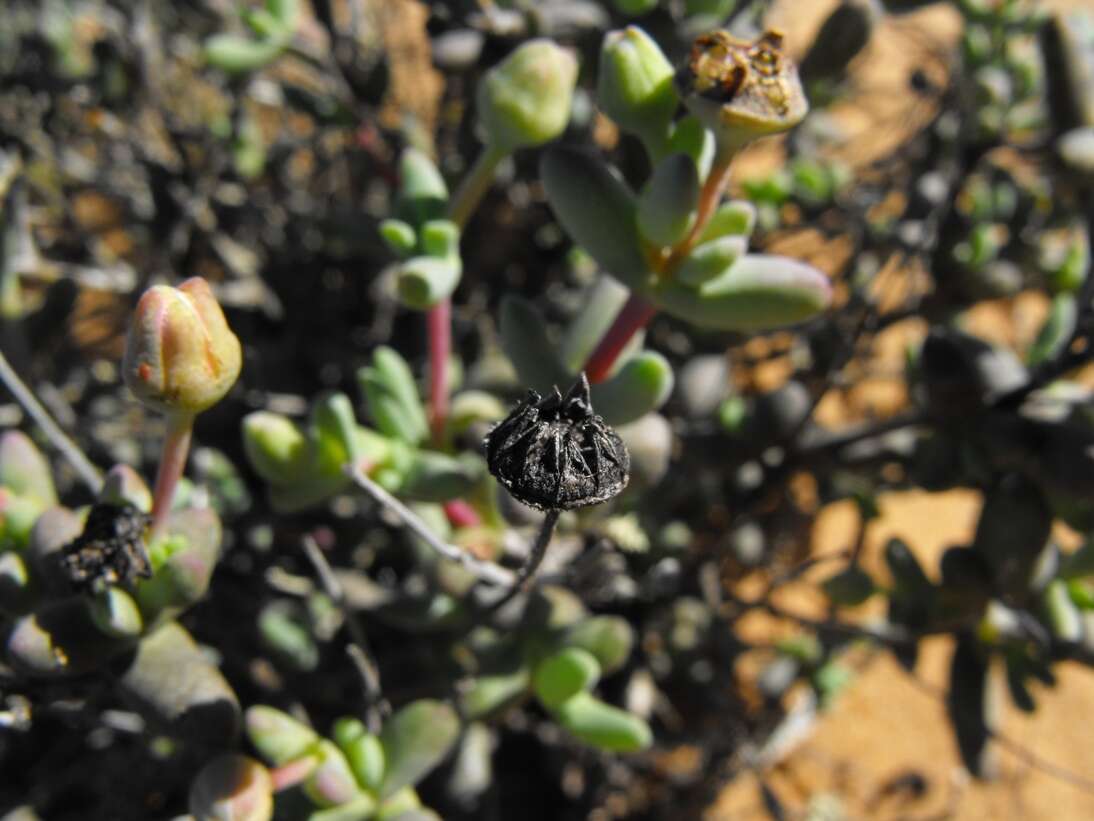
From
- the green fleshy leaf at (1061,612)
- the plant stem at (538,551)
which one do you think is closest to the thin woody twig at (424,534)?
the plant stem at (538,551)

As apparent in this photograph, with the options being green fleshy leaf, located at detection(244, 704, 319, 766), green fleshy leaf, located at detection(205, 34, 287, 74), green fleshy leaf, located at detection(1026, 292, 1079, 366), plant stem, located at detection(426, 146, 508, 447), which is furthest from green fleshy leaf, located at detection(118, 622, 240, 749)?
green fleshy leaf, located at detection(1026, 292, 1079, 366)

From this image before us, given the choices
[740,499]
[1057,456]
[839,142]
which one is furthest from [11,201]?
[839,142]

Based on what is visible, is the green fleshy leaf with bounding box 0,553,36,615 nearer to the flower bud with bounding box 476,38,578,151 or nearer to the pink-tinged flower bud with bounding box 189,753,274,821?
the pink-tinged flower bud with bounding box 189,753,274,821

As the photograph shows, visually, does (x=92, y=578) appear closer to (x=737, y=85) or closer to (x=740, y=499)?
(x=737, y=85)

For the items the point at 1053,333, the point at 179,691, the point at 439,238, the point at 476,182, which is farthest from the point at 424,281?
the point at 1053,333

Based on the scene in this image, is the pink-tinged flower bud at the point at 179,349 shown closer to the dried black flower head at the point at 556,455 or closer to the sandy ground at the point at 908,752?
the dried black flower head at the point at 556,455

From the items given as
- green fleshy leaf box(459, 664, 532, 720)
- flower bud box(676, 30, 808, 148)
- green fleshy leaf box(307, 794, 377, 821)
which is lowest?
green fleshy leaf box(459, 664, 532, 720)
